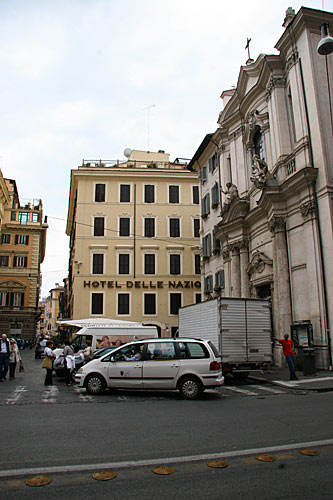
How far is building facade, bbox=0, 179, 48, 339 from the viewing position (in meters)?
62.1

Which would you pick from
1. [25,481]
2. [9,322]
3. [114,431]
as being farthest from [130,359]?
[9,322]

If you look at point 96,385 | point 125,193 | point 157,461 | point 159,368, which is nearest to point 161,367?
point 159,368

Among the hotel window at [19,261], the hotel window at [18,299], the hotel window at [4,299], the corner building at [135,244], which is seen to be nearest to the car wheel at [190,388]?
the corner building at [135,244]

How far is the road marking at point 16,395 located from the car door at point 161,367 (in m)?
3.58

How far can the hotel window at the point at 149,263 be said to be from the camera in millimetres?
41812

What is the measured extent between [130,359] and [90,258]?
28.9 meters

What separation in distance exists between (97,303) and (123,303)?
234 centimetres

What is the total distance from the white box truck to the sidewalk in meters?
0.69

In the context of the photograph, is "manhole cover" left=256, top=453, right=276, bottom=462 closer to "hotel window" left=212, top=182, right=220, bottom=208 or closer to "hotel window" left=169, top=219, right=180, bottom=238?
"hotel window" left=212, top=182, right=220, bottom=208

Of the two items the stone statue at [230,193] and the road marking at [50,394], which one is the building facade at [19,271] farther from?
the road marking at [50,394]

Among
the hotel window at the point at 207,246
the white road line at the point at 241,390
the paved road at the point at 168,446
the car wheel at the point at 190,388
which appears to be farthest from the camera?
the hotel window at the point at 207,246

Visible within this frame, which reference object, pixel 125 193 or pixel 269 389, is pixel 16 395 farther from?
pixel 125 193

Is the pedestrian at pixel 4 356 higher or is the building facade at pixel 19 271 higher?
the building facade at pixel 19 271

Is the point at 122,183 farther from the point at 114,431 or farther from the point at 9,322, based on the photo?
the point at 114,431
